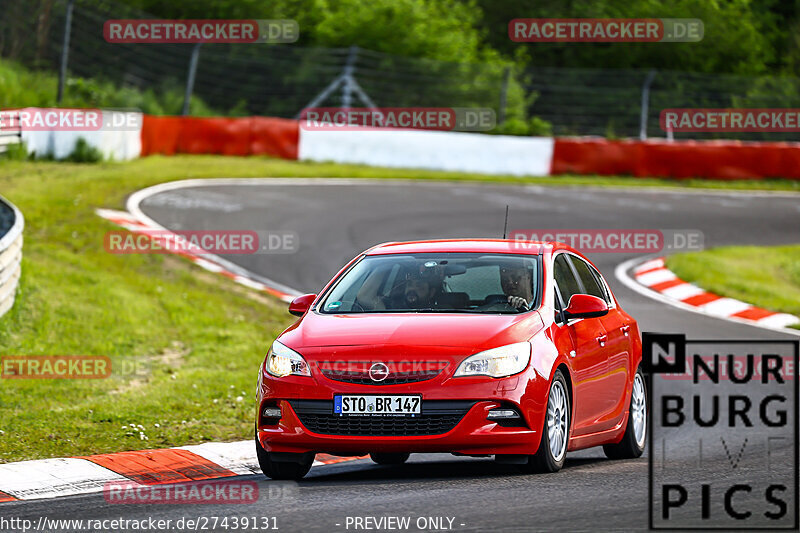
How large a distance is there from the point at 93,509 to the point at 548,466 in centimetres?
252

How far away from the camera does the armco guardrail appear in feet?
41.1

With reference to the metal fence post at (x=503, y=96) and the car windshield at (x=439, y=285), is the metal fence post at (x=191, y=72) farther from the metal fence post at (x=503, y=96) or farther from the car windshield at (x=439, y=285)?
the car windshield at (x=439, y=285)

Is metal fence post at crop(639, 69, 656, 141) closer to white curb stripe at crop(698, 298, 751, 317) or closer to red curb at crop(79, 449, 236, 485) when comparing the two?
white curb stripe at crop(698, 298, 751, 317)

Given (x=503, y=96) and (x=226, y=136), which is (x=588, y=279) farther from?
(x=503, y=96)

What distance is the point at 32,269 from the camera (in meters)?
14.7

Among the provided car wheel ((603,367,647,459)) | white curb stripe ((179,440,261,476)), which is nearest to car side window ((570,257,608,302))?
car wheel ((603,367,647,459))

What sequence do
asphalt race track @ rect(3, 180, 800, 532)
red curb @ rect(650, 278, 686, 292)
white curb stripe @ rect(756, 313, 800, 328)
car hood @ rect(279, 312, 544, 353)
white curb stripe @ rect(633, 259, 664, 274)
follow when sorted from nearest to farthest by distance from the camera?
asphalt race track @ rect(3, 180, 800, 532)
car hood @ rect(279, 312, 544, 353)
white curb stripe @ rect(756, 313, 800, 328)
red curb @ rect(650, 278, 686, 292)
white curb stripe @ rect(633, 259, 664, 274)

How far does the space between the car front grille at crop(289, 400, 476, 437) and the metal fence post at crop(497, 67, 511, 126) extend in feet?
83.8

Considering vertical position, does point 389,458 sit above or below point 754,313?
above

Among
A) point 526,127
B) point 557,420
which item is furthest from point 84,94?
point 557,420

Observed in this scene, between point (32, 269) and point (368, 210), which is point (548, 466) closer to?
point (32, 269)

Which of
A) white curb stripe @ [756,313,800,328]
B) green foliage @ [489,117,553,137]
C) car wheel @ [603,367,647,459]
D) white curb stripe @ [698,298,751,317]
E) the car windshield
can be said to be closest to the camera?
the car windshield

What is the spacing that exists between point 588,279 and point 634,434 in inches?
43.8

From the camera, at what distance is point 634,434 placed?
Result: 9234 millimetres
